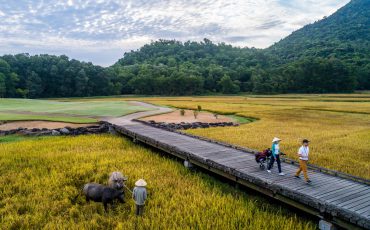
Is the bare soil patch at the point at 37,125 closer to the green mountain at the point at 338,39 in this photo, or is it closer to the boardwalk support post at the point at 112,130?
the boardwalk support post at the point at 112,130

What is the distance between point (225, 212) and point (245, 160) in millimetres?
4352

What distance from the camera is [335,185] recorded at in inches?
393

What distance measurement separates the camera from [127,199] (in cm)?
1026

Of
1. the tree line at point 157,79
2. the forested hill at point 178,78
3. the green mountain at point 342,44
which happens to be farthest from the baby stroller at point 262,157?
the green mountain at point 342,44

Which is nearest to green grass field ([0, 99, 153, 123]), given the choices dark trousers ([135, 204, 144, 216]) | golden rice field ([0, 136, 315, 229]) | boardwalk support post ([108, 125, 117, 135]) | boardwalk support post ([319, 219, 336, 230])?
boardwalk support post ([108, 125, 117, 135])

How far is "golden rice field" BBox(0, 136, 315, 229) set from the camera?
8.55 m

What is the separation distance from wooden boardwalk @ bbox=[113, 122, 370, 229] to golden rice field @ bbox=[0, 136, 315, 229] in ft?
1.88

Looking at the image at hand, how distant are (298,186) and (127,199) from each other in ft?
19.0

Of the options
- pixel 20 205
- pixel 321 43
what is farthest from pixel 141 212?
pixel 321 43

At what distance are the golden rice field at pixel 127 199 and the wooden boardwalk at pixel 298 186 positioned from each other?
1.88 ft

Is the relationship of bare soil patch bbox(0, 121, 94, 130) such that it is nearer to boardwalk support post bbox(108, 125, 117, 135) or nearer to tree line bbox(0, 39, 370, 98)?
boardwalk support post bbox(108, 125, 117, 135)

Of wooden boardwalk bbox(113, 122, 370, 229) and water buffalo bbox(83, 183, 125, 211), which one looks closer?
wooden boardwalk bbox(113, 122, 370, 229)

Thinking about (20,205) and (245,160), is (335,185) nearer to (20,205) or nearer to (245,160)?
(245,160)

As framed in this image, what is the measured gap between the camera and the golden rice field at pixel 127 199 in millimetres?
8555
